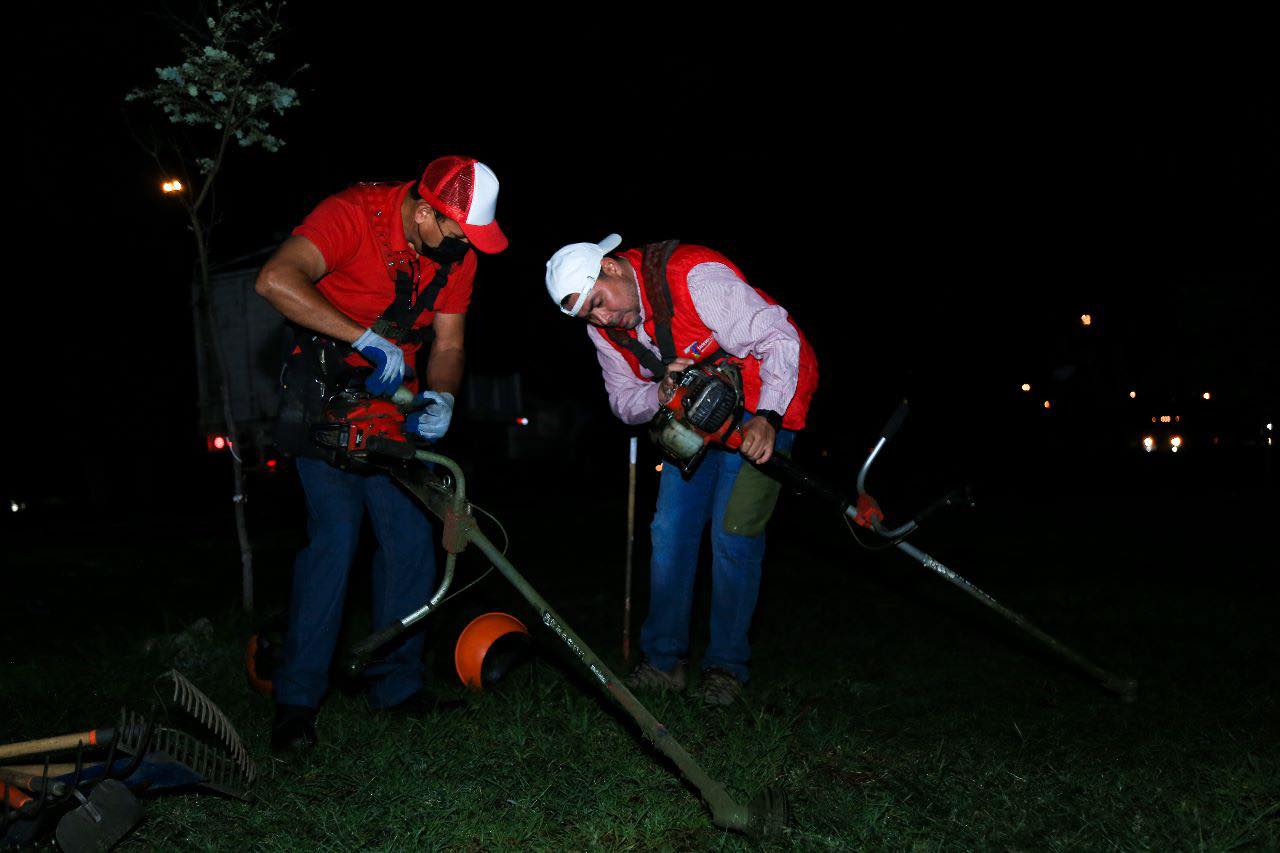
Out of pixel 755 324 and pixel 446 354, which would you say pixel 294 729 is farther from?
pixel 755 324

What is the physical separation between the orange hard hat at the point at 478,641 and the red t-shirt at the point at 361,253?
1.15 m

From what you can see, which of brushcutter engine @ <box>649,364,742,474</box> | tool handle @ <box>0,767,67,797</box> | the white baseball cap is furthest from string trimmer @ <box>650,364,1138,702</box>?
tool handle @ <box>0,767,67,797</box>

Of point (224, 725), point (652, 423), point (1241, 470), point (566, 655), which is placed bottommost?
point (1241, 470)

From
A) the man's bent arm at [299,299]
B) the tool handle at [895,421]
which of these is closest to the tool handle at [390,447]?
the man's bent arm at [299,299]

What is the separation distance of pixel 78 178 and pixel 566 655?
1978 cm

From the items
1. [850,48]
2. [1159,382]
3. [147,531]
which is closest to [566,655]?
[147,531]

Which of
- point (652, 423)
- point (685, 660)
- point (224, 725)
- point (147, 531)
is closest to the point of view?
point (224, 725)

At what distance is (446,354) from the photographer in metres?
4.46

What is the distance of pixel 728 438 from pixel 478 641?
1.34 metres

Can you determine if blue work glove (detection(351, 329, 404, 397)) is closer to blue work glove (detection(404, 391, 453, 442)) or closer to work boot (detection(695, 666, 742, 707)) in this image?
blue work glove (detection(404, 391, 453, 442))

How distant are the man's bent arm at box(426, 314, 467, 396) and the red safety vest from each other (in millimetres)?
599

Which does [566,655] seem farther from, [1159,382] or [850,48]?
[1159,382]

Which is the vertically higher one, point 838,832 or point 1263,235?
point 1263,235

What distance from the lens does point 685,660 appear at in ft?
16.1
